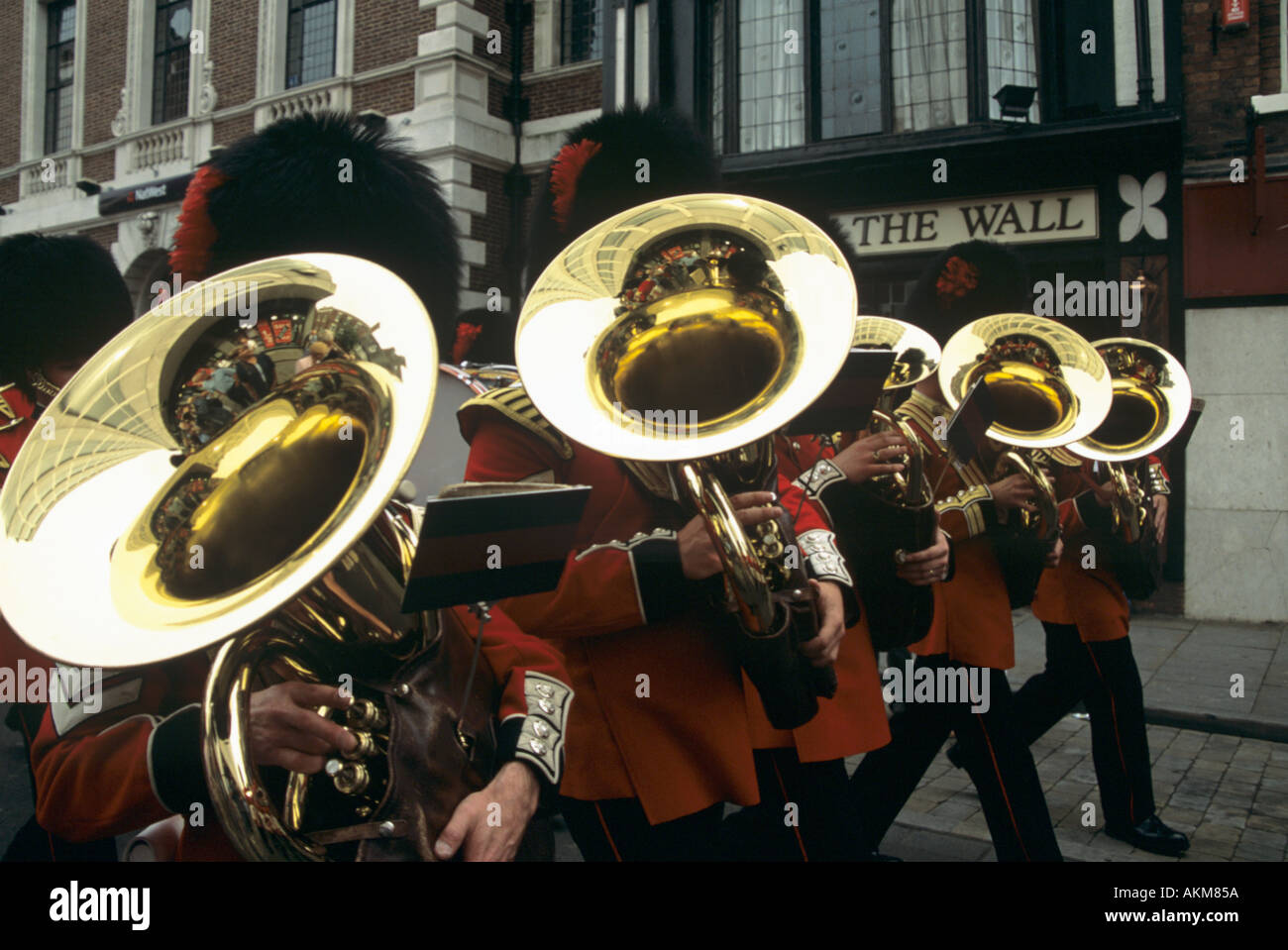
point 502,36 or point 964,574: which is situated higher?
point 502,36

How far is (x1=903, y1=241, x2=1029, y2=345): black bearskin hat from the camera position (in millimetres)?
4438

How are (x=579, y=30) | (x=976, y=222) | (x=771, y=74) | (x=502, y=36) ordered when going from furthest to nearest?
(x=579, y=30), (x=502, y=36), (x=771, y=74), (x=976, y=222)

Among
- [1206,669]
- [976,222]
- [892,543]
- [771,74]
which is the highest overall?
[771,74]

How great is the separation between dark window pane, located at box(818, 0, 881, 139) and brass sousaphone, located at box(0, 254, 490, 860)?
30.0 ft

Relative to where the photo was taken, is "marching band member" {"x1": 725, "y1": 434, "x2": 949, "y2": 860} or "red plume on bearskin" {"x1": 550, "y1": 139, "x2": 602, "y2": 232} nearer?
"marching band member" {"x1": 725, "y1": 434, "x2": 949, "y2": 860}

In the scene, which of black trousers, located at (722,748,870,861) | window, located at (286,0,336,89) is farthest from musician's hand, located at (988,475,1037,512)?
window, located at (286,0,336,89)

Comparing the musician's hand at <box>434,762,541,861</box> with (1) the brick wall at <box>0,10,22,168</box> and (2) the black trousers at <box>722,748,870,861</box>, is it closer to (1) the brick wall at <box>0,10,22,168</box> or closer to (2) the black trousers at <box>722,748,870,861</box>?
(2) the black trousers at <box>722,748,870,861</box>

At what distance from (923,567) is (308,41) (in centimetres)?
1357

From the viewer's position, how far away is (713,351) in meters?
2.06

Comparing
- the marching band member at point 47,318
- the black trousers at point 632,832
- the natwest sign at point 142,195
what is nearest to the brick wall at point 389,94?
the natwest sign at point 142,195

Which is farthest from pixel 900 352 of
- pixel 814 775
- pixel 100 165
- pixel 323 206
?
pixel 100 165

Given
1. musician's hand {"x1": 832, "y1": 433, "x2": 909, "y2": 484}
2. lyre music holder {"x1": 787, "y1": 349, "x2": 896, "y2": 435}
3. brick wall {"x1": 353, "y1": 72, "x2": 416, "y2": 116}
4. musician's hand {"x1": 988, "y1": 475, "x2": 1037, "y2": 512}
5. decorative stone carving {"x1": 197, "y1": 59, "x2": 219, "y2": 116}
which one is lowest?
musician's hand {"x1": 988, "y1": 475, "x2": 1037, "y2": 512}

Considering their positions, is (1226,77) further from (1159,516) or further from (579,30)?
(579,30)
